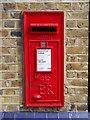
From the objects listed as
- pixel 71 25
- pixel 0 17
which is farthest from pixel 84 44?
pixel 0 17

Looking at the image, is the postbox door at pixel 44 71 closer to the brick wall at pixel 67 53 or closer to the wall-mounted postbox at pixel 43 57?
the wall-mounted postbox at pixel 43 57

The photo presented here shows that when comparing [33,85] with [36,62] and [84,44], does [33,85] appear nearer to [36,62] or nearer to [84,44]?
[36,62]

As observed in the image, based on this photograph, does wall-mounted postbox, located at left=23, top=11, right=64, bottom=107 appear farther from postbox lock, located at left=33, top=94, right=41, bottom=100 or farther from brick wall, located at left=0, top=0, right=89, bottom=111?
brick wall, located at left=0, top=0, right=89, bottom=111

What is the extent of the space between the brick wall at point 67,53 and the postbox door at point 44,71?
0.16 m

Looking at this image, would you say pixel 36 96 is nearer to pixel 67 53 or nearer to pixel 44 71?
pixel 44 71

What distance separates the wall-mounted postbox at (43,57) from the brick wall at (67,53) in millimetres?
102

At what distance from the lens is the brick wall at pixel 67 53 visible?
3.73m

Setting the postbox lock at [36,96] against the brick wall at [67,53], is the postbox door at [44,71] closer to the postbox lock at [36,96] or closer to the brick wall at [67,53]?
the postbox lock at [36,96]

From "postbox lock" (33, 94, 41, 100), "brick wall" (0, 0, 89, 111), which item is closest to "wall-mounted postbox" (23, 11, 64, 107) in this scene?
"postbox lock" (33, 94, 41, 100)

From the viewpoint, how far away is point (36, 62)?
3.71 m

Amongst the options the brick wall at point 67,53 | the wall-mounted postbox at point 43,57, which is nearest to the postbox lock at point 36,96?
the wall-mounted postbox at point 43,57

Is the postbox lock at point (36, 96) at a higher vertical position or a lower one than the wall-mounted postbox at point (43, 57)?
lower

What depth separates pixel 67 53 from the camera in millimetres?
3768

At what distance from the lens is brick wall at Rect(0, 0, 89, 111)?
3.73 metres
